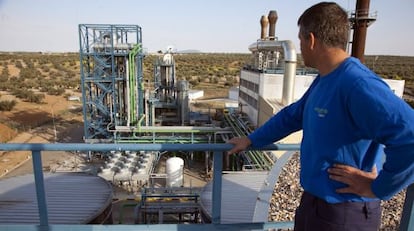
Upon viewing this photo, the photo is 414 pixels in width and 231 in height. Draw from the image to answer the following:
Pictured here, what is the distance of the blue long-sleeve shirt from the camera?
118cm

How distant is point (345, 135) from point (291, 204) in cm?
375

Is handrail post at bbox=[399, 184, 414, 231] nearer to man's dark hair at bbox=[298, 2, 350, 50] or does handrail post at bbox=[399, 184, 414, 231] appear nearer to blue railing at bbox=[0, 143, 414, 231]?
blue railing at bbox=[0, 143, 414, 231]

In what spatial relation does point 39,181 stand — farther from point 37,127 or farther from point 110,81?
point 37,127

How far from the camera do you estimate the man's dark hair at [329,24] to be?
53.3 inches

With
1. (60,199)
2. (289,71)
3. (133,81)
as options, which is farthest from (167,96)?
(60,199)

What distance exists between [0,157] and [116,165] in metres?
6.60

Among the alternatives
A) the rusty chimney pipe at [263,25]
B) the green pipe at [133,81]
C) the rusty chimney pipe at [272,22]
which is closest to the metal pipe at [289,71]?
A: the rusty chimney pipe at [272,22]

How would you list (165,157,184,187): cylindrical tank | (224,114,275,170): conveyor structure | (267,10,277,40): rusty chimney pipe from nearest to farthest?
(224,114,275,170): conveyor structure, (165,157,184,187): cylindrical tank, (267,10,277,40): rusty chimney pipe

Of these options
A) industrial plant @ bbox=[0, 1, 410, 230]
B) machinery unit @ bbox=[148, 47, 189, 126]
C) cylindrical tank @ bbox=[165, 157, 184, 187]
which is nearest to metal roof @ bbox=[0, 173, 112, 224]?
industrial plant @ bbox=[0, 1, 410, 230]

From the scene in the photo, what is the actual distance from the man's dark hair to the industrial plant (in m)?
3.92

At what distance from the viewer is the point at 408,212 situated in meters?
1.84

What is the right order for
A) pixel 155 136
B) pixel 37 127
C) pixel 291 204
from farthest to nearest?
1. pixel 37 127
2. pixel 155 136
3. pixel 291 204

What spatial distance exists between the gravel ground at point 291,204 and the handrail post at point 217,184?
2600 millimetres

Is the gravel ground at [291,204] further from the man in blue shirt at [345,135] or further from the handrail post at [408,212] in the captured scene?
the man in blue shirt at [345,135]
